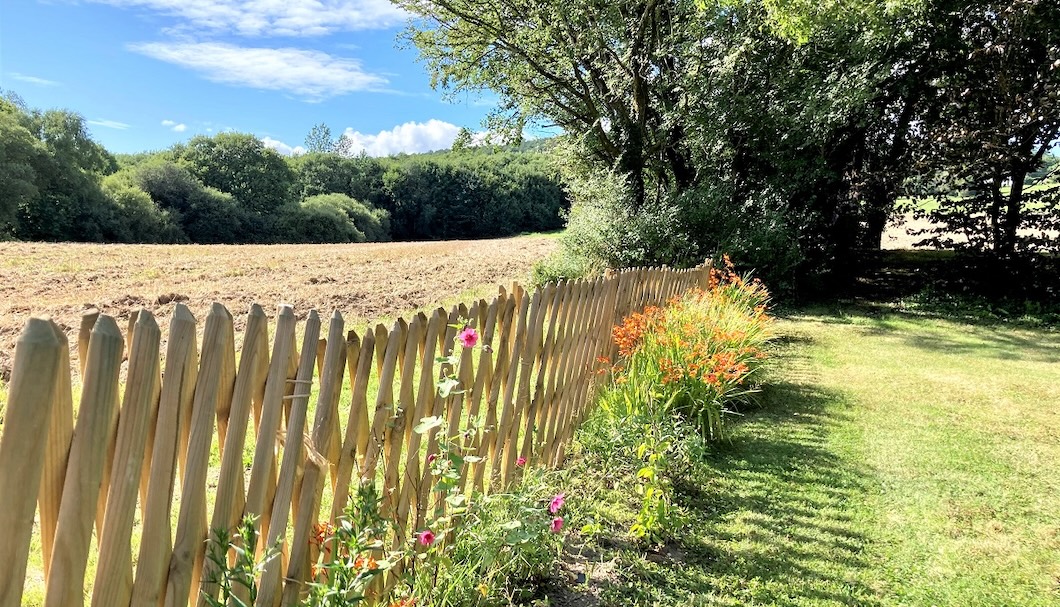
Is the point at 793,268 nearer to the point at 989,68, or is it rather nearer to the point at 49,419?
the point at 989,68

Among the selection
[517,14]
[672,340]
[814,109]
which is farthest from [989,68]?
[672,340]

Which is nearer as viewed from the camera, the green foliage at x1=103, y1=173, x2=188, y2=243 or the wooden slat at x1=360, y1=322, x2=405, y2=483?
the wooden slat at x1=360, y1=322, x2=405, y2=483

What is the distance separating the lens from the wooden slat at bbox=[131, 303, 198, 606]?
1.43 meters

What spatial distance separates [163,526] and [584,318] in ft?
9.99

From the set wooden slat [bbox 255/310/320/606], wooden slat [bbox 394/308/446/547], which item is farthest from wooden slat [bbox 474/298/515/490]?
wooden slat [bbox 255/310/320/606]

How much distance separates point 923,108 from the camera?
1337 cm

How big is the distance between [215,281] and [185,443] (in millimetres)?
11514

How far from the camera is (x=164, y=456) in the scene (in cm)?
144

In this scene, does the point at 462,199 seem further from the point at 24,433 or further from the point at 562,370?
the point at 24,433

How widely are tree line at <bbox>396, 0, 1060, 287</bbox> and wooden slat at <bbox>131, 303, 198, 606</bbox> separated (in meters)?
11.5

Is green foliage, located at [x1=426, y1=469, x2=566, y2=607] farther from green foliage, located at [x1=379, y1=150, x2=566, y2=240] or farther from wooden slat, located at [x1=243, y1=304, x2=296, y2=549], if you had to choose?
green foliage, located at [x1=379, y1=150, x2=566, y2=240]

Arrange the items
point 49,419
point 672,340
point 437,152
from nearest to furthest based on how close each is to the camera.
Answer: point 49,419 → point 672,340 → point 437,152

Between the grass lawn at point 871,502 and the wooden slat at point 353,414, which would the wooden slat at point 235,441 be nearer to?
the wooden slat at point 353,414

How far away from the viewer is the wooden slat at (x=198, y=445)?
1.51 meters
